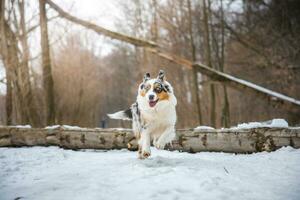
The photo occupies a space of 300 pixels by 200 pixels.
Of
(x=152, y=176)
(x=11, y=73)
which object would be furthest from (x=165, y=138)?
(x=11, y=73)

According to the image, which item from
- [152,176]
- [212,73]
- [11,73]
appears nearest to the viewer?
[152,176]

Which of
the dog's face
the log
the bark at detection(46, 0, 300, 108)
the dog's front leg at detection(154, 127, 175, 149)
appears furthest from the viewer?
the bark at detection(46, 0, 300, 108)

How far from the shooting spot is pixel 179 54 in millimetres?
21094

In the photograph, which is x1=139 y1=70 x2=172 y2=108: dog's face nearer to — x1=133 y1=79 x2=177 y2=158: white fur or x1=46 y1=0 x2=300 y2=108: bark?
x1=133 y1=79 x2=177 y2=158: white fur

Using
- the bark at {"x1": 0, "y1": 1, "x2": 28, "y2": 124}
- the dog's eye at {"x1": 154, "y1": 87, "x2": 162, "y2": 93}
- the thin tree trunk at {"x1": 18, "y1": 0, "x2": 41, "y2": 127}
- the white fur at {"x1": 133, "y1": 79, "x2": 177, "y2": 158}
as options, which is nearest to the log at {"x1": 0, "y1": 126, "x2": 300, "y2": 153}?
the white fur at {"x1": 133, "y1": 79, "x2": 177, "y2": 158}

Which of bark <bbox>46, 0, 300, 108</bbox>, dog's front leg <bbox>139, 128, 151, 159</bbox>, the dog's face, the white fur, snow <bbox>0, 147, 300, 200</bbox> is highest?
bark <bbox>46, 0, 300, 108</bbox>

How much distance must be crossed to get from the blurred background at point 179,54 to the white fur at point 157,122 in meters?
4.08

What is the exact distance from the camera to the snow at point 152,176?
3783 millimetres

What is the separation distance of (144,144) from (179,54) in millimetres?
15870

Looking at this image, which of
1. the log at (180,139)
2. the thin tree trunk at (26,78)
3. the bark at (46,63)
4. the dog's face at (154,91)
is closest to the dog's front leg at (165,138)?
the dog's face at (154,91)

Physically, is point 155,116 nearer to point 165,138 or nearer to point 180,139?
point 165,138

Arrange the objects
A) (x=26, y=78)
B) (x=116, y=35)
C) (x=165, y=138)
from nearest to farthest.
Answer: (x=165, y=138)
(x=116, y=35)
(x=26, y=78)

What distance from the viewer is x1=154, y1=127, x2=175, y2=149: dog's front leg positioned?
582 centimetres

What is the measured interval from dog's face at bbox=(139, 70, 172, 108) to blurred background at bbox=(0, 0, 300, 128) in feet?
13.2
